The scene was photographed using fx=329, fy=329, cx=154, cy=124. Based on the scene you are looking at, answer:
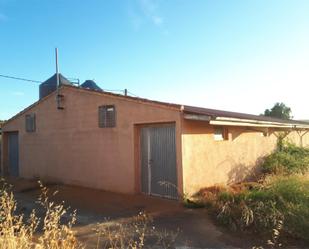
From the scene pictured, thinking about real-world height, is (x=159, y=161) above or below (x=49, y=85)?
below

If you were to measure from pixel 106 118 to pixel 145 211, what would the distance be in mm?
4412

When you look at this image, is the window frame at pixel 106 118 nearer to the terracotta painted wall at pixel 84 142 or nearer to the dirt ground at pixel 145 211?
the terracotta painted wall at pixel 84 142

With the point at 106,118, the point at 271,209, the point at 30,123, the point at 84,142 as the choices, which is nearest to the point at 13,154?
the point at 30,123

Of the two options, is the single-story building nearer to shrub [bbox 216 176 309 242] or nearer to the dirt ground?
the dirt ground

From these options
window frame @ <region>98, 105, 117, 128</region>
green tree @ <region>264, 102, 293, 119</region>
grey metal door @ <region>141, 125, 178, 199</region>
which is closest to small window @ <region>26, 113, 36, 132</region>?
window frame @ <region>98, 105, 117, 128</region>

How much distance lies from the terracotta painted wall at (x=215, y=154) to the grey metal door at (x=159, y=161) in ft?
1.53

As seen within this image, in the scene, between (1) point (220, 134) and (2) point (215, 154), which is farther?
(1) point (220, 134)

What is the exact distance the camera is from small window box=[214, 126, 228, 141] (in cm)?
1181

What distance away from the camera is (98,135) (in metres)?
12.7

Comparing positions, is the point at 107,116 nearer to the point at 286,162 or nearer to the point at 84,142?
the point at 84,142

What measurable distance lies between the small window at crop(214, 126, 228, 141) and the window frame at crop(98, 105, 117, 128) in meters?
3.65

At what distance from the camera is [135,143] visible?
11219 mm

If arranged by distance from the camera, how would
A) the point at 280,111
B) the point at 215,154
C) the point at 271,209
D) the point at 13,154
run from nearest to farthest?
the point at 271,209 → the point at 215,154 → the point at 13,154 → the point at 280,111

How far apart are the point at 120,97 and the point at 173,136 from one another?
2607 mm
